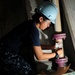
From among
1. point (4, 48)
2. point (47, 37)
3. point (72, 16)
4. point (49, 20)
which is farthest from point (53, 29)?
point (4, 48)

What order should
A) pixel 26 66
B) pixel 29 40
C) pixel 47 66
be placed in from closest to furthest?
1. pixel 29 40
2. pixel 26 66
3. pixel 47 66

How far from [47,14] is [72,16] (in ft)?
2.26

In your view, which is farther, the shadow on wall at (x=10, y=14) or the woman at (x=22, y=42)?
the shadow on wall at (x=10, y=14)

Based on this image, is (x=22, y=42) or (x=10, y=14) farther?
(x=10, y=14)

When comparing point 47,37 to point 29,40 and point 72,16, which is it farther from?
point 29,40

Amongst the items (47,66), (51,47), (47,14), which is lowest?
(47,66)

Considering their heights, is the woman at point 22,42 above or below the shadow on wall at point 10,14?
below

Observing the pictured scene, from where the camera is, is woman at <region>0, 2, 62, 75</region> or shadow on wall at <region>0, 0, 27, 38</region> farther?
shadow on wall at <region>0, 0, 27, 38</region>

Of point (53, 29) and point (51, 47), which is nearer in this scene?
point (51, 47)

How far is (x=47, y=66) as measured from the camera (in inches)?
121

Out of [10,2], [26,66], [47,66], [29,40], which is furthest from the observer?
[10,2]

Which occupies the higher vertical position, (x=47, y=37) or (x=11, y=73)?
(x=47, y=37)

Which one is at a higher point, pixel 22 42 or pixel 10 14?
pixel 10 14

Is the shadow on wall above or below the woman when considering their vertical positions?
above
